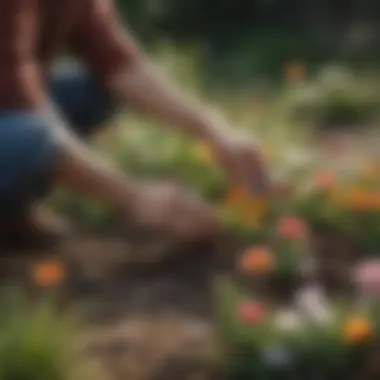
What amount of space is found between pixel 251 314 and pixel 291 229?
393 mm

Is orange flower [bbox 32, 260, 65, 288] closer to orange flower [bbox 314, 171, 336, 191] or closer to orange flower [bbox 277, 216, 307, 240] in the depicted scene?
orange flower [bbox 277, 216, 307, 240]

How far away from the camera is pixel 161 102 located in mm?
2361

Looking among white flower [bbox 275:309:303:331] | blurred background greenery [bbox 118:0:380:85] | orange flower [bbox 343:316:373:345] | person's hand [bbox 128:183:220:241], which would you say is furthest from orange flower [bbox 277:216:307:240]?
blurred background greenery [bbox 118:0:380:85]

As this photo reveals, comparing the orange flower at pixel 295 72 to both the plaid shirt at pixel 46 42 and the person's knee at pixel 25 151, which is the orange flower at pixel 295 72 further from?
the person's knee at pixel 25 151

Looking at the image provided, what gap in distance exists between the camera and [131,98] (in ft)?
7.88

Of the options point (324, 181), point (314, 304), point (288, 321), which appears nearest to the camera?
point (288, 321)

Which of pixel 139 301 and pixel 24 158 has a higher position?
pixel 24 158

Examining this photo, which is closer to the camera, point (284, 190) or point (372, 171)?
point (284, 190)

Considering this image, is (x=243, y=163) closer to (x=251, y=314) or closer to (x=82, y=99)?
(x=82, y=99)

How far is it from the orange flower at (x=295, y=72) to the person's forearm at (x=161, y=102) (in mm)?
1596

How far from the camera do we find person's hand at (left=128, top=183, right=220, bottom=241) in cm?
193

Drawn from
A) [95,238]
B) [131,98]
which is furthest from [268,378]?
[131,98]

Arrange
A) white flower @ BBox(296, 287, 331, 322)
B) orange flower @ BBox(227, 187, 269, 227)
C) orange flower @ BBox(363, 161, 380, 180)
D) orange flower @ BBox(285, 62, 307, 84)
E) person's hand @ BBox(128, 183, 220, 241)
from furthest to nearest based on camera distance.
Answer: orange flower @ BBox(285, 62, 307, 84)
orange flower @ BBox(363, 161, 380, 180)
orange flower @ BBox(227, 187, 269, 227)
person's hand @ BBox(128, 183, 220, 241)
white flower @ BBox(296, 287, 331, 322)

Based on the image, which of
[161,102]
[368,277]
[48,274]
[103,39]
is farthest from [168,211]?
[103,39]
